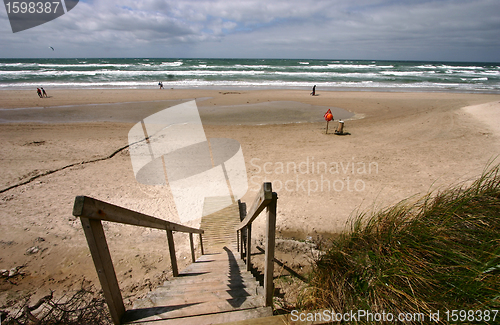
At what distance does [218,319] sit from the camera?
5.97 ft

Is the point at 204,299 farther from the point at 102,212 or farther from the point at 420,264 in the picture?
the point at 420,264

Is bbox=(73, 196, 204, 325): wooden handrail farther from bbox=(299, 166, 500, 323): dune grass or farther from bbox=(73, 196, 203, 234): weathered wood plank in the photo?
bbox=(299, 166, 500, 323): dune grass

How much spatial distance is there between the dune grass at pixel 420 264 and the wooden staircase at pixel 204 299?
0.56 m

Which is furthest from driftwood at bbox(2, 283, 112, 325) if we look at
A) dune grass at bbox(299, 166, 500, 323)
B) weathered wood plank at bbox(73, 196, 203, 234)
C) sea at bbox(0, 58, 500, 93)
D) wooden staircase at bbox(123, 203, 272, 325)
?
sea at bbox(0, 58, 500, 93)

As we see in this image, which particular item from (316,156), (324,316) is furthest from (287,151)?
(324,316)

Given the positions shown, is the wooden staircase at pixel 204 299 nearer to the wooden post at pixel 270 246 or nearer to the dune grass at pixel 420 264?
the wooden post at pixel 270 246

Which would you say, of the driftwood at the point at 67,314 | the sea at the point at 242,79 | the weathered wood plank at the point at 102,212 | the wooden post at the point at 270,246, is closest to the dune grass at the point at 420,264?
the wooden post at the point at 270,246

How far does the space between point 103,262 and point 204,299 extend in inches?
46.1

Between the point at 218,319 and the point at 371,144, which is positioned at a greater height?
the point at 218,319

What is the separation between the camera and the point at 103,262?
1593mm

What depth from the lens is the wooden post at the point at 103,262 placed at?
1.47 m

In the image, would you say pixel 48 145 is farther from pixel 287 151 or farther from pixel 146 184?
pixel 287 151

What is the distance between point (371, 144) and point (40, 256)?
11.9m

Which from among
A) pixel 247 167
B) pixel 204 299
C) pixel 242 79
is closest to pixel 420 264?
pixel 204 299
